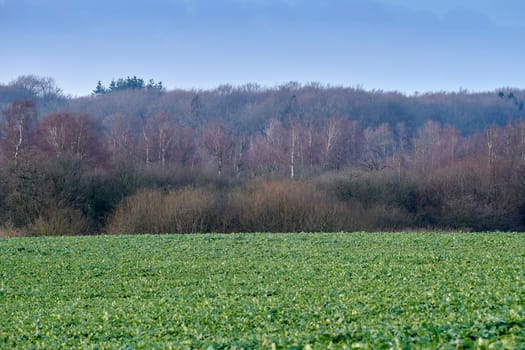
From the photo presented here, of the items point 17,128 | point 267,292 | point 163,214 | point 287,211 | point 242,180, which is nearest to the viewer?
point 267,292

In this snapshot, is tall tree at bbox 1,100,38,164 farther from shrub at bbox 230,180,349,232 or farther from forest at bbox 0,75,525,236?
shrub at bbox 230,180,349,232

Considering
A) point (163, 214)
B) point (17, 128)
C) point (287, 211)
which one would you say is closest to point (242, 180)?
point (287, 211)

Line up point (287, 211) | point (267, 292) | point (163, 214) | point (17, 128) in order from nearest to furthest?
point (267, 292)
point (163, 214)
point (287, 211)
point (17, 128)

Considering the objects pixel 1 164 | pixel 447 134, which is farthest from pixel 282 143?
pixel 1 164

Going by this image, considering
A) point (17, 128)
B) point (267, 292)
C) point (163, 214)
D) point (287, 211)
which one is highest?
point (17, 128)

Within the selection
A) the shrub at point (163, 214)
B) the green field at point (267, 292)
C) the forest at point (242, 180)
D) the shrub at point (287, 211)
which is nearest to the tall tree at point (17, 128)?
the forest at point (242, 180)

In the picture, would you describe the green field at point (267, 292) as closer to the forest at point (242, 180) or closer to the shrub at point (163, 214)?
the shrub at point (163, 214)

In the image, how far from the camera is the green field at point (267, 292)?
10375 mm

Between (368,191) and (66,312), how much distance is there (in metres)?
43.9

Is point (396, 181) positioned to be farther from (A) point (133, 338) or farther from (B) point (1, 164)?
(A) point (133, 338)

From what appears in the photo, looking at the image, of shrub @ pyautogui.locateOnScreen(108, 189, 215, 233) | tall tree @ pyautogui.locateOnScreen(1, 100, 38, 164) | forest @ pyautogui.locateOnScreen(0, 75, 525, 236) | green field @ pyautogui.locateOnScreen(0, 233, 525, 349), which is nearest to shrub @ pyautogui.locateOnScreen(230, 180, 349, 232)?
forest @ pyautogui.locateOnScreen(0, 75, 525, 236)

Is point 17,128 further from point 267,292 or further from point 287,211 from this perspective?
point 267,292

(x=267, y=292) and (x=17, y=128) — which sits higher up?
(x=17, y=128)

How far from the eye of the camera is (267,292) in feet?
52.9
